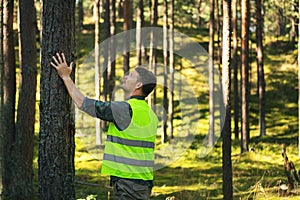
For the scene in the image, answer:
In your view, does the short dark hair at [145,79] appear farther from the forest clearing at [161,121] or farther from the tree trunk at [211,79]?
the tree trunk at [211,79]

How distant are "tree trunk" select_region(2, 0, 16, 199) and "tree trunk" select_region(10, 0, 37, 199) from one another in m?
0.13

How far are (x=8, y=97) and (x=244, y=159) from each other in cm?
1300

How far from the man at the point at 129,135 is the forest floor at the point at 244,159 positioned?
2.50m

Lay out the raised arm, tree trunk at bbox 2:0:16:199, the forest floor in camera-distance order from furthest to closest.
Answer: the forest floor
tree trunk at bbox 2:0:16:199
the raised arm

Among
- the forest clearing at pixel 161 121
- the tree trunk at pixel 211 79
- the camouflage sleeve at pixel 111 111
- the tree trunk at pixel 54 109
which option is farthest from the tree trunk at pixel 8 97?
the tree trunk at pixel 211 79

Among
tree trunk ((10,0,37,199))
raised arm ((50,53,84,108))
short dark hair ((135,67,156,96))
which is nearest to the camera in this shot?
short dark hair ((135,67,156,96))

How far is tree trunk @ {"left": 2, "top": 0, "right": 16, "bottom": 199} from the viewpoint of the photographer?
546 inches

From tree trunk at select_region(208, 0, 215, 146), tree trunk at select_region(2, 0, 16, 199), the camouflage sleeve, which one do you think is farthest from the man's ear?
tree trunk at select_region(208, 0, 215, 146)

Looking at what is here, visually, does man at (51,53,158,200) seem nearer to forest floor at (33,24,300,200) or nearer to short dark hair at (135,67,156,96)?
short dark hair at (135,67,156,96)

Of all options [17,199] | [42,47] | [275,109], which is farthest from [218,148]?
[42,47]

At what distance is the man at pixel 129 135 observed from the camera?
5754 millimetres

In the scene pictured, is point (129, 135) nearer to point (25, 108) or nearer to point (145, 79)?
point (145, 79)

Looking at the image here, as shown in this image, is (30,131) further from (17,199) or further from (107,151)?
(107,151)

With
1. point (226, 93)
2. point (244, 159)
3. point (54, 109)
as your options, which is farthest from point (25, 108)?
point (244, 159)
